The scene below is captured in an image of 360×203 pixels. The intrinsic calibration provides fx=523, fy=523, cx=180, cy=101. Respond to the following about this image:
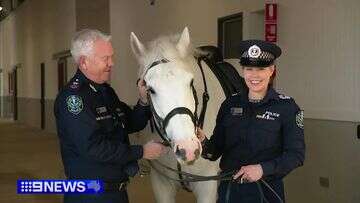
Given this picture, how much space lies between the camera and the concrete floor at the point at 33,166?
5.43m

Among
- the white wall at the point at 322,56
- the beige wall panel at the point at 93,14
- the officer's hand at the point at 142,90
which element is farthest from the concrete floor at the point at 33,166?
the officer's hand at the point at 142,90

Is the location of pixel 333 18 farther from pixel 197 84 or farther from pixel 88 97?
pixel 88 97

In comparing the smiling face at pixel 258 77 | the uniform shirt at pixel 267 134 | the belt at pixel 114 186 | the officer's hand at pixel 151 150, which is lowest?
the belt at pixel 114 186

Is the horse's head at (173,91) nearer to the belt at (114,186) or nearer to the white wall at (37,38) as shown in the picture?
the belt at (114,186)

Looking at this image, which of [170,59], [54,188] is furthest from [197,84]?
[54,188]

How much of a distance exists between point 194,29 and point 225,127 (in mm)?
4507

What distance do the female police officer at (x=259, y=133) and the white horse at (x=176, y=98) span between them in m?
0.17

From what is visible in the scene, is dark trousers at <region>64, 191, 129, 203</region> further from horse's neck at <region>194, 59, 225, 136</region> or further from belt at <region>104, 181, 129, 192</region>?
horse's neck at <region>194, 59, 225, 136</region>

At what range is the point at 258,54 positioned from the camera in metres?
1.94

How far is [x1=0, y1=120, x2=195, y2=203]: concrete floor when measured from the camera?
5.43 metres

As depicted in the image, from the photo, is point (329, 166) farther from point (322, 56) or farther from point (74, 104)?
point (74, 104)

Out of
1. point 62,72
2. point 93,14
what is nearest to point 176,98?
point 93,14

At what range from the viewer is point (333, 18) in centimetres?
431

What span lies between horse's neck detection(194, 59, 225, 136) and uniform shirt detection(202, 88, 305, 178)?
0.70m
